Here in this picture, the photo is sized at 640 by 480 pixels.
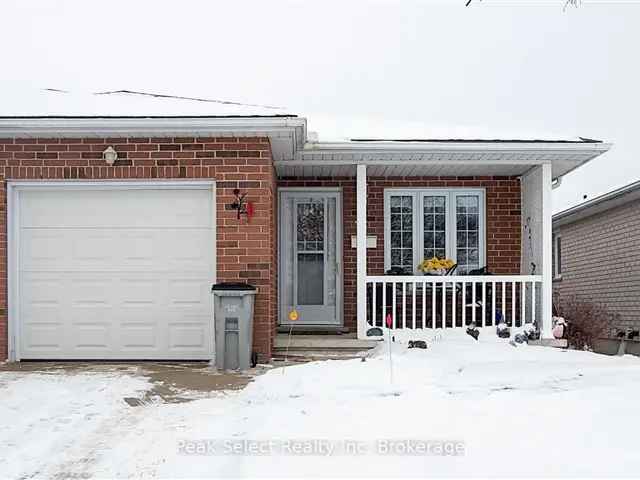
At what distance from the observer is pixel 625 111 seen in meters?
43.7

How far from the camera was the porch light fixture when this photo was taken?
860cm

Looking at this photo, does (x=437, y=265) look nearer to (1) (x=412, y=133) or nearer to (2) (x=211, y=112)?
(1) (x=412, y=133)

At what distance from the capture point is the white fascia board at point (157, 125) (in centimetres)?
817

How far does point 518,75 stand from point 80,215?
3596 centimetres

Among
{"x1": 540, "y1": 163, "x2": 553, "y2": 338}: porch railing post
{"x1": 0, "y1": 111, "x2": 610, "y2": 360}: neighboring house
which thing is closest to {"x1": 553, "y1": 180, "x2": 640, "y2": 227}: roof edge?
{"x1": 540, "y1": 163, "x2": 553, "y2": 338}: porch railing post

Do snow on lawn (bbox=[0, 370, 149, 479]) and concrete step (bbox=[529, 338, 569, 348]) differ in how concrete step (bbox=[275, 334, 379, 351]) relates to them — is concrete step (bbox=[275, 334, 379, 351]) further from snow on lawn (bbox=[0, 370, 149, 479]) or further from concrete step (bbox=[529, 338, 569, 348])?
snow on lawn (bbox=[0, 370, 149, 479])

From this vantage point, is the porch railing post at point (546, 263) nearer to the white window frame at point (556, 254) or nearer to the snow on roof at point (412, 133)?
the snow on roof at point (412, 133)

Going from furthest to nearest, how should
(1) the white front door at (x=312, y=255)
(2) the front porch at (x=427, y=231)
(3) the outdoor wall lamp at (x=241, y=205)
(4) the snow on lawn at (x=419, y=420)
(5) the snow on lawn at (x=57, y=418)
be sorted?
(1) the white front door at (x=312, y=255) < (2) the front porch at (x=427, y=231) < (3) the outdoor wall lamp at (x=241, y=205) < (5) the snow on lawn at (x=57, y=418) < (4) the snow on lawn at (x=419, y=420)

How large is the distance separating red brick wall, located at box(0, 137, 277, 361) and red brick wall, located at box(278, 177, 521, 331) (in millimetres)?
2614

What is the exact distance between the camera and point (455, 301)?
10297 mm

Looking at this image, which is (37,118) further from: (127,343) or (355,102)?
(355,102)

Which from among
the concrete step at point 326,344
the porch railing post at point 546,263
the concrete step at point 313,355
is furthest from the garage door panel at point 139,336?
the porch railing post at point 546,263

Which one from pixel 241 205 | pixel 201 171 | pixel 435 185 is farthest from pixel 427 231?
pixel 201 171

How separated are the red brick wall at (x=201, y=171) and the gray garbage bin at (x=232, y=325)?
19.1 inches
